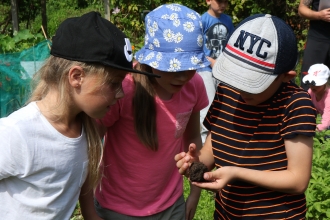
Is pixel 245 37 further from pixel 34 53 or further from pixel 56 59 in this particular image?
pixel 34 53

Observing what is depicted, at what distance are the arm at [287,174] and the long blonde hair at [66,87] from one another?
48 cm

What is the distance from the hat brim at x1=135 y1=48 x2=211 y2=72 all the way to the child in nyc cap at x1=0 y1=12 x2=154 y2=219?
0.22 m

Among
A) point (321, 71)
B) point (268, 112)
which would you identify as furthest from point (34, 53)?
point (268, 112)

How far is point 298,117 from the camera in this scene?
1900 mm

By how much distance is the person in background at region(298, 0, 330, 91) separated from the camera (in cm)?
561

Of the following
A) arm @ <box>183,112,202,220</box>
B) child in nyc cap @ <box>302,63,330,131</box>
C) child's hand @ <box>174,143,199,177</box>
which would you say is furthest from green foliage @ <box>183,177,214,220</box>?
child's hand @ <box>174,143,199,177</box>

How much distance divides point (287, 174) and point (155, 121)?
26.6 inches

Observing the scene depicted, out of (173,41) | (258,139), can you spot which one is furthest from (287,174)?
(173,41)

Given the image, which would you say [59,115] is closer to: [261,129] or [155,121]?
[155,121]

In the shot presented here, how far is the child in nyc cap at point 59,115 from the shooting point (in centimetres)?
187

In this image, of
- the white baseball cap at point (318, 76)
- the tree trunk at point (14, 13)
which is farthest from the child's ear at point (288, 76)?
the tree trunk at point (14, 13)

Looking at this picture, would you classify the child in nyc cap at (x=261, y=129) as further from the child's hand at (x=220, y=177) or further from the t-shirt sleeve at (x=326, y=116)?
the t-shirt sleeve at (x=326, y=116)

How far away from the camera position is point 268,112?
2.01 meters

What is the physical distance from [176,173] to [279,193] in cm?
66
